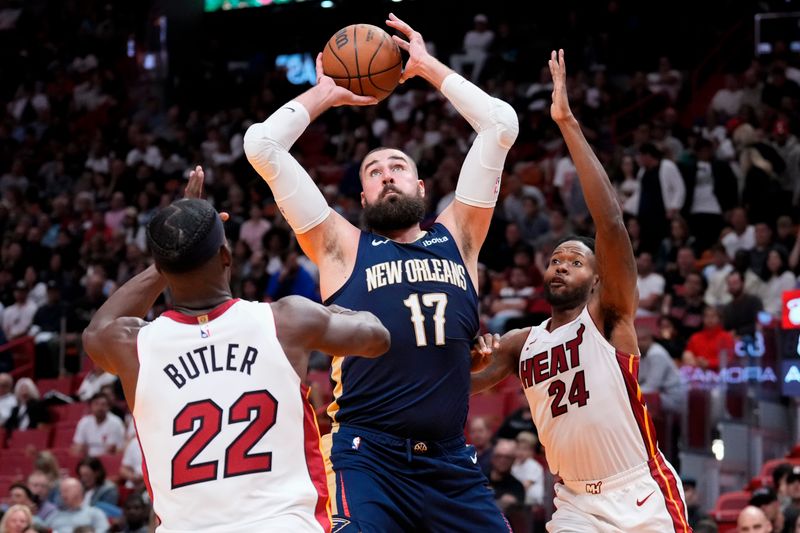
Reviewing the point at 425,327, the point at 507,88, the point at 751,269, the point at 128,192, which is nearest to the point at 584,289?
the point at 425,327

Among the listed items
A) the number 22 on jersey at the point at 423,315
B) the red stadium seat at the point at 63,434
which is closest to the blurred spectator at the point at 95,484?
the red stadium seat at the point at 63,434

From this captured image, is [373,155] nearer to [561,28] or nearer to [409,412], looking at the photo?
[409,412]

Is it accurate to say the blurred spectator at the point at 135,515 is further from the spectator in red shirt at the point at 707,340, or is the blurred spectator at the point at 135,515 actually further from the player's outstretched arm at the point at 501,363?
the player's outstretched arm at the point at 501,363

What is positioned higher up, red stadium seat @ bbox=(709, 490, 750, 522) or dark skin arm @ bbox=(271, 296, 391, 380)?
dark skin arm @ bbox=(271, 296, 391, 380)

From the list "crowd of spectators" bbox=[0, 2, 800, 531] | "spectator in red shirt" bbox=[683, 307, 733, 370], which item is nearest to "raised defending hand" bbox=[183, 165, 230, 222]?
"crowd of spectators" bbox=[0, 2, 800, 531]

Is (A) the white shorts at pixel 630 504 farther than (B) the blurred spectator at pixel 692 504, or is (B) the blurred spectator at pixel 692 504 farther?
(B) the blurred spectator at pixel 692 504

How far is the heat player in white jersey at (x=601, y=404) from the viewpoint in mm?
6266

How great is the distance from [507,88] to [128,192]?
7.01 m

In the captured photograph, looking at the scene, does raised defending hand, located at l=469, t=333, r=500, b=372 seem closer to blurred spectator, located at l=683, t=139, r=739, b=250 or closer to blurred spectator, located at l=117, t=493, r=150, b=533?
blurred spectator, located at l=117, t=493, r=150, b=533

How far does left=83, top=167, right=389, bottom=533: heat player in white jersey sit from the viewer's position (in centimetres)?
428

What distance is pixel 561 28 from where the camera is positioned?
2327cm

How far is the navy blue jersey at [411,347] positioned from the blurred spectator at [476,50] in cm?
1618

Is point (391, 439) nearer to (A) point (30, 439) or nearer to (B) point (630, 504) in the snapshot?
(B) point (630, 504)

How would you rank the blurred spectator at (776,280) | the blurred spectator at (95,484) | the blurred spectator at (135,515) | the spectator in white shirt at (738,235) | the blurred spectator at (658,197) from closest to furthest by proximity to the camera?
the blurred spectator at (135,515) < the blurred spectator at (95,484) < the blurred spectator at (776,280) < the spectator in white shirt at (738,235) < the blurred spectator at (658,197)
